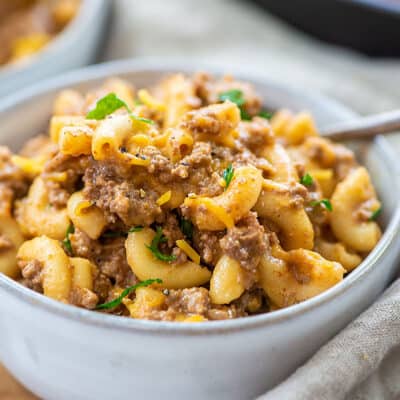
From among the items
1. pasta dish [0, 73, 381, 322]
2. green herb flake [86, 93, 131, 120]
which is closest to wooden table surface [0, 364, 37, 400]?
pasta dish [0, 73, 381, 322]

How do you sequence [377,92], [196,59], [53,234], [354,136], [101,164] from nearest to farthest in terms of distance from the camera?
[101,164] → [53,234] → [354,136] → [377,92] → [196,59]

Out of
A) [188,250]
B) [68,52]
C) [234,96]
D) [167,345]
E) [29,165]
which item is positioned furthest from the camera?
[68,52]

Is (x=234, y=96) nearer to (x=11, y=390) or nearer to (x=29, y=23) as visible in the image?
(x=11, y=390)

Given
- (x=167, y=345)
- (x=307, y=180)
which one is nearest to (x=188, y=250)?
(x=167, y=345)

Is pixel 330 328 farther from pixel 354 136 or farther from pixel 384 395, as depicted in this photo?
pixel 354 136

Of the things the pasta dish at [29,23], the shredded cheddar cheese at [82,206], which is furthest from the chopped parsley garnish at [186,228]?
the pasta dish at [29,23]

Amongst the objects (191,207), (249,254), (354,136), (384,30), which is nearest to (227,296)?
(249,254)
